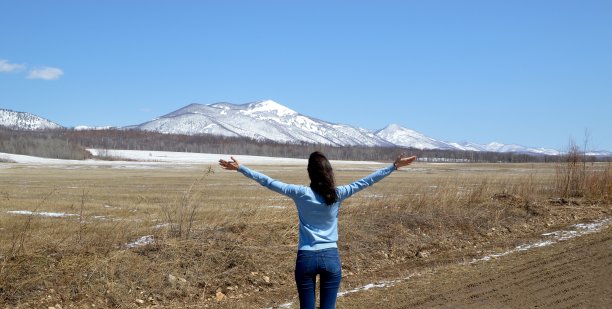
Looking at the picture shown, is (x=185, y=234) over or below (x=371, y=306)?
over

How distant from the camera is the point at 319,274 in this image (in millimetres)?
4688

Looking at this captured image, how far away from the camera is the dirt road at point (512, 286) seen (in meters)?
7.47

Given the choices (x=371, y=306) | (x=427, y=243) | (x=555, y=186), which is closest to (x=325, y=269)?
(x=371, y=306)

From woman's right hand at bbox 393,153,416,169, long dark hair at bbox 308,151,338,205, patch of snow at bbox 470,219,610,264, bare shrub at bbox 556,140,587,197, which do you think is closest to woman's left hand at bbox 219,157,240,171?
long dark hair at bbox 308,151,338,205

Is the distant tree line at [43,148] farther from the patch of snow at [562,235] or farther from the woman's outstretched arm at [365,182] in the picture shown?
the woman's outstretched arm at [365,182]

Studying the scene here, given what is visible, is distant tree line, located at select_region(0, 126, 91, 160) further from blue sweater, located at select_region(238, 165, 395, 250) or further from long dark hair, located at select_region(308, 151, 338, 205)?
long dark hair, located at select_region(308, 151, 338, 205)

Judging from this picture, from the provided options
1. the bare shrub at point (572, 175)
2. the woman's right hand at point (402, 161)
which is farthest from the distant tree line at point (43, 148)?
the woman's right hand at point (402, 161)

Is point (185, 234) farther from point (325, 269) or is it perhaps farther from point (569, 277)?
point (569, 277)

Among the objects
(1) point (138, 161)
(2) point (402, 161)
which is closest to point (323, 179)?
(2) point (402, 161)

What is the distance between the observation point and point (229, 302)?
26.2ft

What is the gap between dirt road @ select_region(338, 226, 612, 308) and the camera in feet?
24.5

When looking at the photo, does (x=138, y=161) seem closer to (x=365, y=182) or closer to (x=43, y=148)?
(x=43, y=148)

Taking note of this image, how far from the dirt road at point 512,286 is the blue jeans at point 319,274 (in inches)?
112

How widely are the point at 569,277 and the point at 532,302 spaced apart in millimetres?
1863
